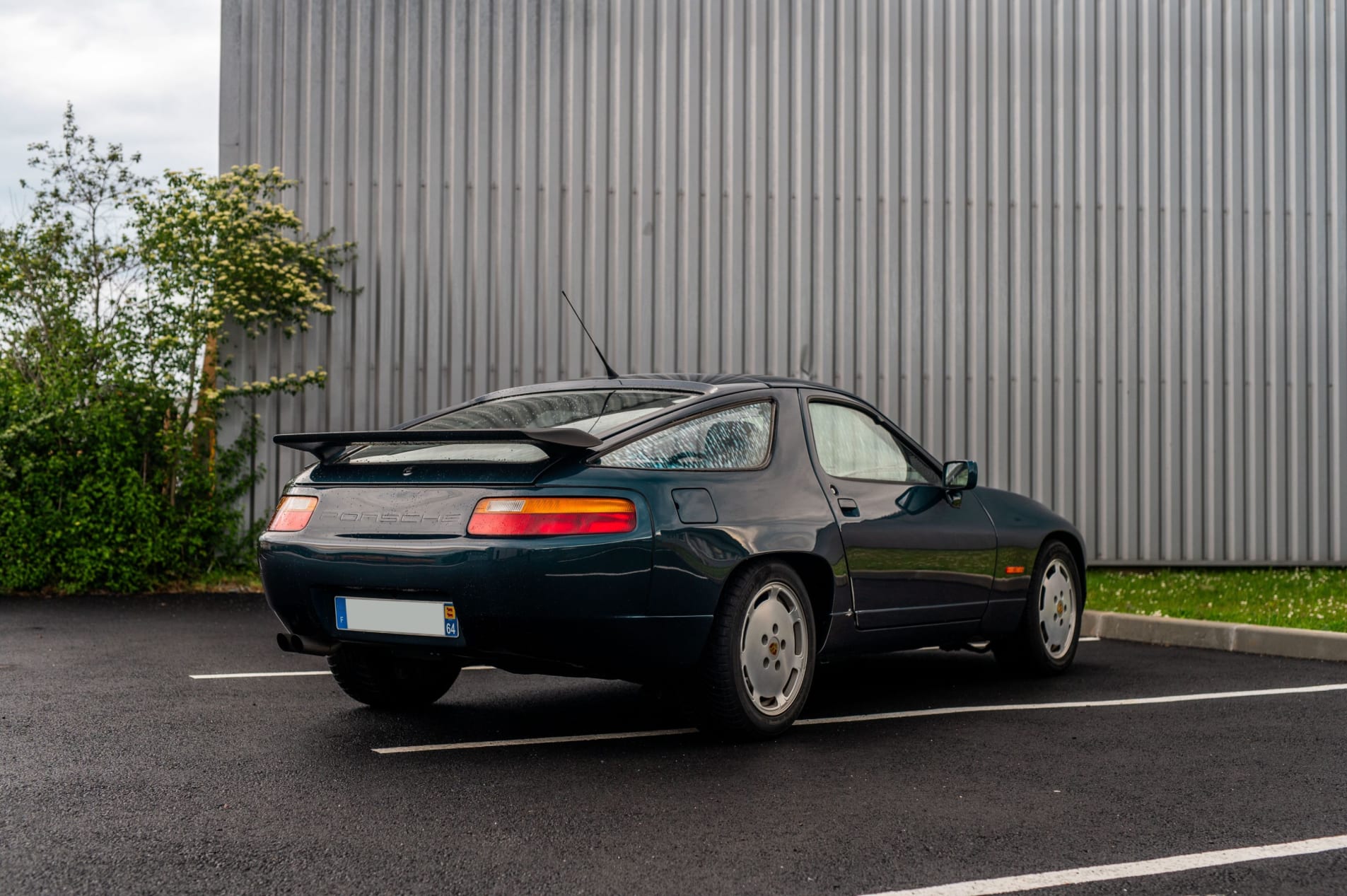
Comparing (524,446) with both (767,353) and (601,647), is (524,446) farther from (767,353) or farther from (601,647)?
(767,353)

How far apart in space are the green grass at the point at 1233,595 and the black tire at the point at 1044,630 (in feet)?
6.84

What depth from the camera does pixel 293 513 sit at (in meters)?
4.98

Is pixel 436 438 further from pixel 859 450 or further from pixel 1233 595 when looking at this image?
pixel 1233 595

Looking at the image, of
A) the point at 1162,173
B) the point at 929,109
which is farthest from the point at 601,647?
the point at 1162,173

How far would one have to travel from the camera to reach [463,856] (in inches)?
131

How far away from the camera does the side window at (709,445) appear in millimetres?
4711

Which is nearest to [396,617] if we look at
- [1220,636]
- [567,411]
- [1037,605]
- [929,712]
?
[567,411]

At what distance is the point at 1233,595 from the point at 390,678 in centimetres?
748

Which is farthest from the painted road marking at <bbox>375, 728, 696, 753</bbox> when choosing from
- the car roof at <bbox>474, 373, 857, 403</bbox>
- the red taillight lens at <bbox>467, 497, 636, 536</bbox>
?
the car roof at <bbox>474, 373, 857, 403</bbox>

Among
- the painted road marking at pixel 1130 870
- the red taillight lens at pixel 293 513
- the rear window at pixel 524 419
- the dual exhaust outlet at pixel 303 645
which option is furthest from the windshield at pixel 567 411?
the painted road marking at pixel 1130 870

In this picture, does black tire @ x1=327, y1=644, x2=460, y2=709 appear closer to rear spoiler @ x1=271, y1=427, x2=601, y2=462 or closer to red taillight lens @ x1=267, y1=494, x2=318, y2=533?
red taillight lens @ x1=267, y1=494, x2=318, y2=533

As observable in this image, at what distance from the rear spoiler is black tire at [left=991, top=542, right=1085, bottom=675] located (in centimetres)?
283

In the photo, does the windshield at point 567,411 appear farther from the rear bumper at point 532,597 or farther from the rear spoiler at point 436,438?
the rear bumper at point 532,597

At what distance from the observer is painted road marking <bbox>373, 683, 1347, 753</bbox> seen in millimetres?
4828
